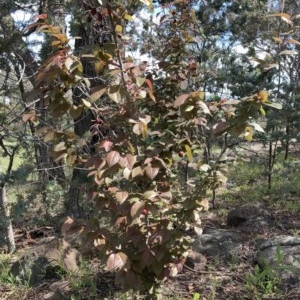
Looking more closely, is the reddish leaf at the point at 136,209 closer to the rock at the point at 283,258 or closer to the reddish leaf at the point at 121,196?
the reddish leaf at the point at 121,196

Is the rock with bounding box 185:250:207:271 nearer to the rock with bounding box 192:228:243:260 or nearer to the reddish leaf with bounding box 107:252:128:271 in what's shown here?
the rock with bounding box 192:228:243:260

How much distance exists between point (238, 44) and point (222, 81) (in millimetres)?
2858

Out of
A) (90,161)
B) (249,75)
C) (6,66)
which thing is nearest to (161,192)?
(90,161)

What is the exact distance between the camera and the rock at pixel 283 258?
295cm

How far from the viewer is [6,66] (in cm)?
380

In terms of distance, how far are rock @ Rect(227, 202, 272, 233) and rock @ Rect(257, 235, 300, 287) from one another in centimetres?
79

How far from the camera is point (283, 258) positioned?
3139 millimetres

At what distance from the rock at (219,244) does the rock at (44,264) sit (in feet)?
3.77

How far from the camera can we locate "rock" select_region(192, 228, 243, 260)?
352 centimetres

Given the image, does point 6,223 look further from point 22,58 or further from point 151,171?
point 151,171

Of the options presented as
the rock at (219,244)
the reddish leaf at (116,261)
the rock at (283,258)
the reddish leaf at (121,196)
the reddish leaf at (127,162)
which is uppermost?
the reddish leaf at (127,162)

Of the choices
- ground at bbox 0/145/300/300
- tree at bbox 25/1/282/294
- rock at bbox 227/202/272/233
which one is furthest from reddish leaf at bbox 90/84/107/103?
rock at bbox 227/202/272/233

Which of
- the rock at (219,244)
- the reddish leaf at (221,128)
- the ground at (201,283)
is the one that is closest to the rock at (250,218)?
the ground at (201,283)

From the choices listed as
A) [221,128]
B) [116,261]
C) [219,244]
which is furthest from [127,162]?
[219,244]
